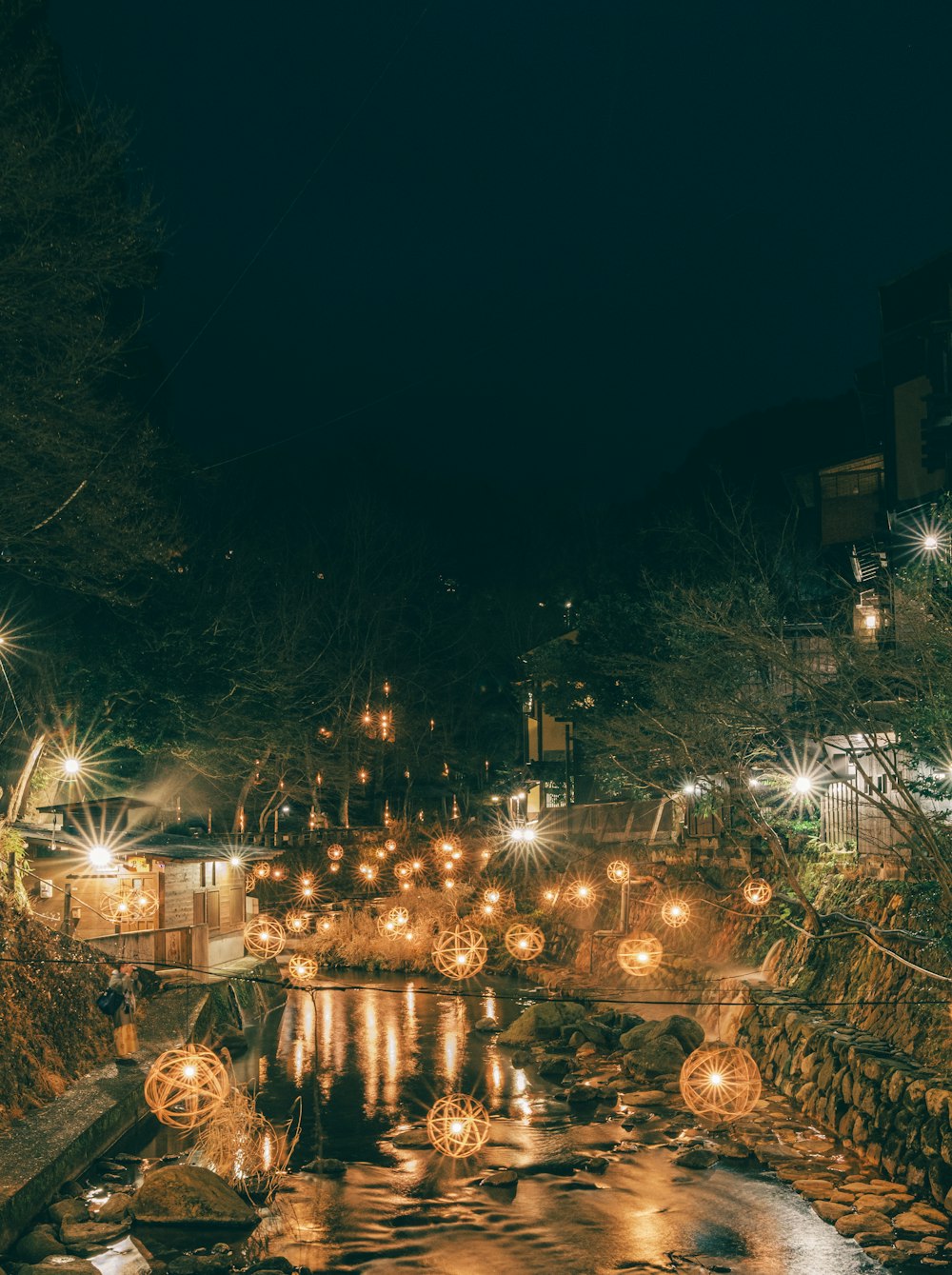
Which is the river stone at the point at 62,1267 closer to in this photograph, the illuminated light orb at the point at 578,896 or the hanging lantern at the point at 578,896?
the illuminated light orb at the point at 578,896

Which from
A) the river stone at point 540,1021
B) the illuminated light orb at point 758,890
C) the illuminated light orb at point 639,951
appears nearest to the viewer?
the illuminated light orb at point 758,890

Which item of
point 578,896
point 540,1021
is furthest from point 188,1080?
point 578,896

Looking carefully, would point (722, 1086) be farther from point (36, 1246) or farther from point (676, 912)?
point (36, 1246)

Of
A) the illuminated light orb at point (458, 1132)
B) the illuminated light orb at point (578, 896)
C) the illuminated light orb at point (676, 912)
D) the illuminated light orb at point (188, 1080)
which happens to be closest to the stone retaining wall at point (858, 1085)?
the illuminated light orb at point (676, 912)

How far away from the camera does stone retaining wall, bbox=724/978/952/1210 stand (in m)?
15.7

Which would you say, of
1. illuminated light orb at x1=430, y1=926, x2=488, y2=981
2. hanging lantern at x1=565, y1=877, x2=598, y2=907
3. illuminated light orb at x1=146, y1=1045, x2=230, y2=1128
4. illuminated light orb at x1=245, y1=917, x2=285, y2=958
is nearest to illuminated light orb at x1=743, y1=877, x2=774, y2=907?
illuminated light orb at x1=430, y1=926, x2=488, y2=981

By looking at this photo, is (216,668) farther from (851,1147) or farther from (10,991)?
(851,1147)

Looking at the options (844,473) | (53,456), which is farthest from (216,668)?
(844,473)

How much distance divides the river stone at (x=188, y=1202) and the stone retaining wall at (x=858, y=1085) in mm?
9229

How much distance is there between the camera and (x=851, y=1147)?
18234mm

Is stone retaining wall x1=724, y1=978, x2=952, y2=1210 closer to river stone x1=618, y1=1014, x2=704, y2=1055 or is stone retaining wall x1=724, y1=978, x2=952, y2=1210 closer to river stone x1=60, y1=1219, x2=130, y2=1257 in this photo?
river stone x1=618, y1=1014, x2=704, y2=1055

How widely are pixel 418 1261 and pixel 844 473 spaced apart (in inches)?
1023

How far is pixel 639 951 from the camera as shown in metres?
26.1

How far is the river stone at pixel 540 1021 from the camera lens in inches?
1112
